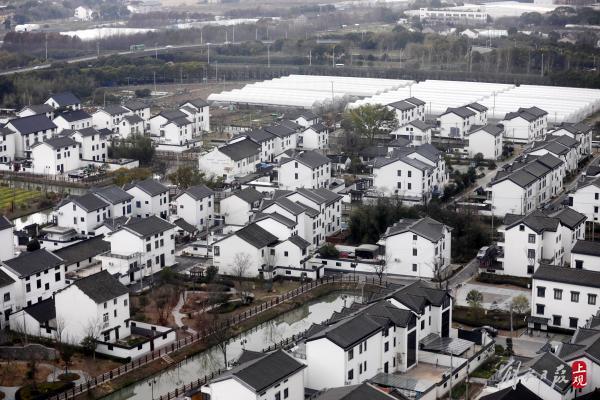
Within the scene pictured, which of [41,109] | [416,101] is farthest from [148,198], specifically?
[416,101]

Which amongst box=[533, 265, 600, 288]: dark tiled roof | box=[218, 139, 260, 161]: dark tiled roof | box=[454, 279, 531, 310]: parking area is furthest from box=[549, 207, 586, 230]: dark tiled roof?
box=[218, 139, 260, 161]: dark tiled roof

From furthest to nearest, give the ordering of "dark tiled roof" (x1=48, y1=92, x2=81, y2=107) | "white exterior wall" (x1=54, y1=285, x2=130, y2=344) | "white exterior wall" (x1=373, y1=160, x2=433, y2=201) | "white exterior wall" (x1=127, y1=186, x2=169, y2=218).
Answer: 1. "dark tiled roof" (x1=48, y1=92, x2=81, y2=107)
2. "white exterior wall" (x1=373, y1=160, x2=433, y2=201)
3. "white exterior wall" (x1=127, y1=186, x2=169, y2=218)
4. "white exterior wall" (x1=54, y1=285, x2=130, y2=344)

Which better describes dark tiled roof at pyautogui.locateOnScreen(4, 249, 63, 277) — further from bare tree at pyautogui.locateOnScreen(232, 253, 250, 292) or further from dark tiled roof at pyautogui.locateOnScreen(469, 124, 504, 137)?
dark tiled roof at pyautogui.locateOnScreen(469, 124, 504, 137)

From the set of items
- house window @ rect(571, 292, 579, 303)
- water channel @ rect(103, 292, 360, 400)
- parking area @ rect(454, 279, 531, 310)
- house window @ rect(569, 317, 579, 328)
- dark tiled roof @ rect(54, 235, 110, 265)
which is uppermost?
house window @ rect(571, 292, 579, 303)

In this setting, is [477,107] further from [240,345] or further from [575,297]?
[240,345]

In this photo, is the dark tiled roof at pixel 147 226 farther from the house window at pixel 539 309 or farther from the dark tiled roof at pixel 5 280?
the house window at pixel 539 309

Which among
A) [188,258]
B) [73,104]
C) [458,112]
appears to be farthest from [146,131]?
[188,258]

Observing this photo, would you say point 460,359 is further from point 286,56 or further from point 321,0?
point 321,0
